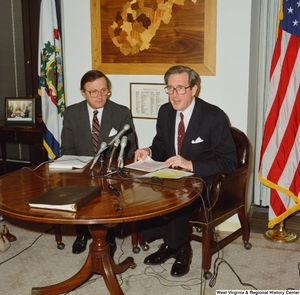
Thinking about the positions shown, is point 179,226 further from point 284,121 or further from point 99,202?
point 284,121

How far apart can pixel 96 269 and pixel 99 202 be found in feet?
2.01

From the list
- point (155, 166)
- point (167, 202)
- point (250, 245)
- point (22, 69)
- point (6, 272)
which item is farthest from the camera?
point (22, 69)

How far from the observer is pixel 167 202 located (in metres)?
2.30

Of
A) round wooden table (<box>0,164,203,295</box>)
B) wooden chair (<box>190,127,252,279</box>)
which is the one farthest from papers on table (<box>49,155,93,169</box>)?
wooden chair (<box>190,127,252,279</box>)

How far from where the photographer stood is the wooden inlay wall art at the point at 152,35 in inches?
144

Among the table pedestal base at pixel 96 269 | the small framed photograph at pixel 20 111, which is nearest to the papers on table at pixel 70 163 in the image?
the table pedestal base at pixel 96 269

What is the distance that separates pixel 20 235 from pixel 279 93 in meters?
2.50

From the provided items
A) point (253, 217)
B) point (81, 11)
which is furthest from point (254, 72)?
point (81, 11)

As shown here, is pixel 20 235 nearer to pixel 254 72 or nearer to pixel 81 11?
pixel 81 11

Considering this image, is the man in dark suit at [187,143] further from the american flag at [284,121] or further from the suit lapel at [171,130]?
the american flag at [284,121]

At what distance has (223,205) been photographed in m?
3.17

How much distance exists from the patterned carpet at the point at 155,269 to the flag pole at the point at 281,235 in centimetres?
5

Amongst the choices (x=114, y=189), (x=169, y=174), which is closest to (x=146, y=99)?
(x=169, y=174)

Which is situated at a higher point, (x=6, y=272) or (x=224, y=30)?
(x=224, y=30)
